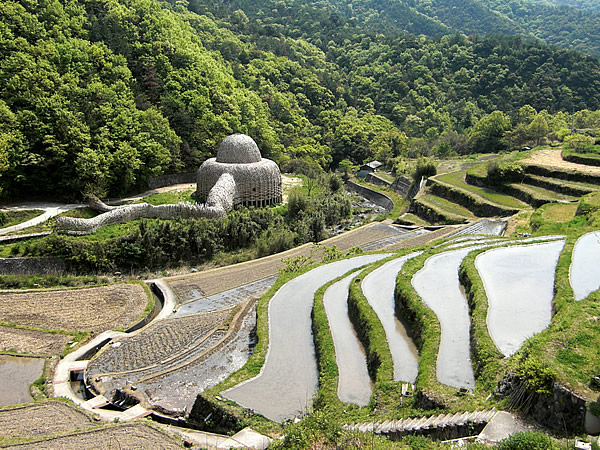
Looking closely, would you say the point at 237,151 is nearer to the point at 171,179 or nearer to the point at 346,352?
the point at 171,179

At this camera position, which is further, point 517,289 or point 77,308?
point 77,308

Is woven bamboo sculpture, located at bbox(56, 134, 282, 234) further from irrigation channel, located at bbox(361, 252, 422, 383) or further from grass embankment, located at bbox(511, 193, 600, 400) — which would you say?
grass embankment, located at bbox(511, 193, 600, 400)

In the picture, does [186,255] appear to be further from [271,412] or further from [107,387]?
[271,412]

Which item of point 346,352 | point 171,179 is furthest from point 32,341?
point 171,179

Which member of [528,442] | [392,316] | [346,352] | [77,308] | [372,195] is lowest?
[77,308]

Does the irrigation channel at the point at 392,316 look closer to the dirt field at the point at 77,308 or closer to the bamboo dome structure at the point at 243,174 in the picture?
the dirt field at the point at 77,308

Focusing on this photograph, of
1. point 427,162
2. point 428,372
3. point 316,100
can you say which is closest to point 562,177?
point 427,162
